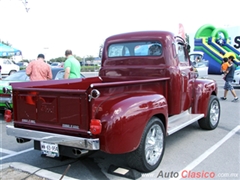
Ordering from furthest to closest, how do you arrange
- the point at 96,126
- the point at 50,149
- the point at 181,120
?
the point at 181,120, the point at 50,149, the point at 96,126

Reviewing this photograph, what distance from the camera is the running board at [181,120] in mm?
4340

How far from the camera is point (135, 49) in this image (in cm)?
499

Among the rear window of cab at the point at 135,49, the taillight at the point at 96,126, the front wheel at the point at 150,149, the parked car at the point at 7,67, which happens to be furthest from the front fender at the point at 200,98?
the parked car at the point at 7,67

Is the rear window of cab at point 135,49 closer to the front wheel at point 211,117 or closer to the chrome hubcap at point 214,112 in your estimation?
the front wheel at point 211,117

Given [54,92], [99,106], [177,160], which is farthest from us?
[177,160]

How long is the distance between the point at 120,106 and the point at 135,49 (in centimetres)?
213

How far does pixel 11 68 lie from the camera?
2541cm

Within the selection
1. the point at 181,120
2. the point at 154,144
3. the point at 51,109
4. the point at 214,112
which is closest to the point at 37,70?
the point at 51,109

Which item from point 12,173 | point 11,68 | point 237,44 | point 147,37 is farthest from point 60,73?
point 237,44

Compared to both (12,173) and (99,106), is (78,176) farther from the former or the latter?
(99,106)

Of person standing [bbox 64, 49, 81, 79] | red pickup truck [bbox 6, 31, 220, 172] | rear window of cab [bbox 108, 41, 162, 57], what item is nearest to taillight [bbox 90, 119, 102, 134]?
red pickup truck [bbox 6, 31, 220, 172]

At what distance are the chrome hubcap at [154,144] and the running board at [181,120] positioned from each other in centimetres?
31

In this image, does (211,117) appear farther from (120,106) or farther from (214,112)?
(120,106)

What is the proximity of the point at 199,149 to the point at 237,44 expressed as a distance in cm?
2337
